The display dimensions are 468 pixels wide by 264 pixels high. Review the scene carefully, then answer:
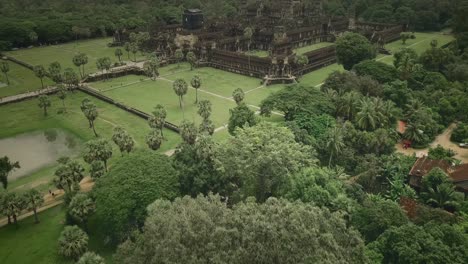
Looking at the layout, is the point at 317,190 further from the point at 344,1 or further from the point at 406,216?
the point at 344,1

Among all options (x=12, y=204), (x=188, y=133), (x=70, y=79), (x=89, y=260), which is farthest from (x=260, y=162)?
(x=70, y=79)

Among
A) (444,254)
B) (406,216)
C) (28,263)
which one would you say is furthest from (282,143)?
(28,263)

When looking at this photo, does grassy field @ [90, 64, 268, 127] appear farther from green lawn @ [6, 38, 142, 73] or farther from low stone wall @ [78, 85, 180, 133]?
green lawn @ [6, 38, 142, 73]

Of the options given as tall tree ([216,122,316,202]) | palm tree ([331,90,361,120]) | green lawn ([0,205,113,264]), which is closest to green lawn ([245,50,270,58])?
palm tree ([331,90,361,120])

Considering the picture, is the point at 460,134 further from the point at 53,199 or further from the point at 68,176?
the point at 53,199

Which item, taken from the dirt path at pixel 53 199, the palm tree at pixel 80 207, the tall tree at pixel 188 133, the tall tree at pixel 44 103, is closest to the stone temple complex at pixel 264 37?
the tall tree at pixel 44 103
